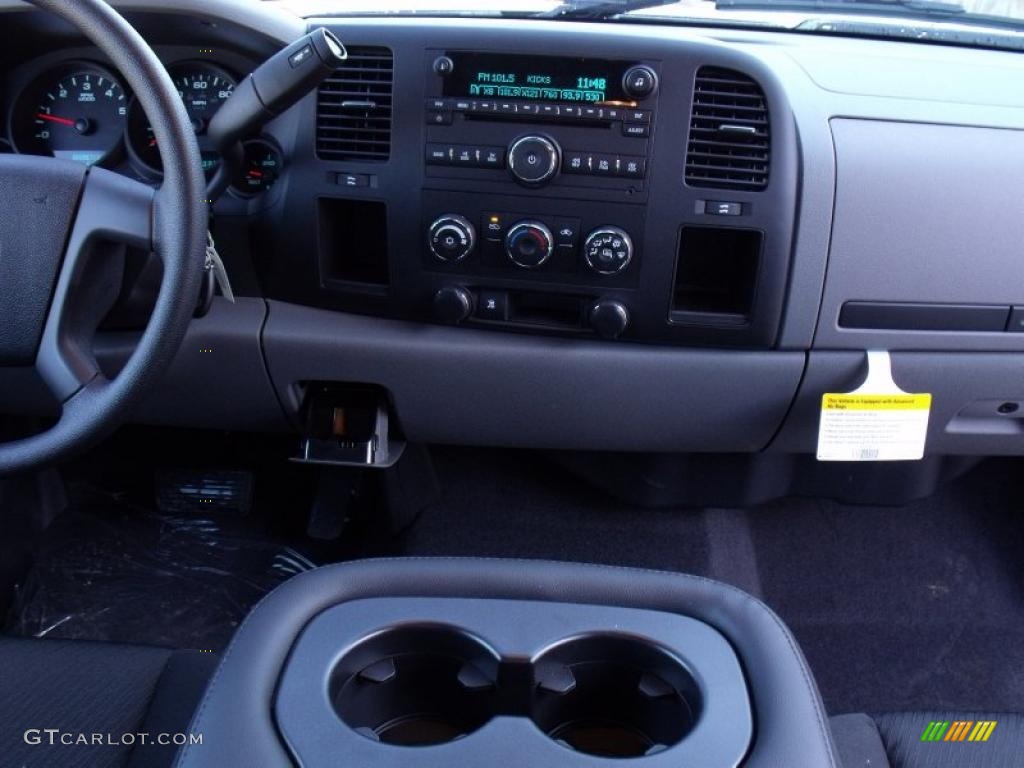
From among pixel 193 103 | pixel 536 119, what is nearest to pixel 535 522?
pixel 536 119

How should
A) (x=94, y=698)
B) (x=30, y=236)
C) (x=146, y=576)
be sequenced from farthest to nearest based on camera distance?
(x=146, y=576), (x=30, y=236), (x=94, y=698)

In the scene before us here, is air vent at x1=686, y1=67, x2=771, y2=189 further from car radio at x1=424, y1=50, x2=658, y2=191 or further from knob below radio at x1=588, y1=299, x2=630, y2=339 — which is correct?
knob below radio at x1=588, y1=299, x2=630, y2=339

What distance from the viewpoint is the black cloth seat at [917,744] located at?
3.49ft

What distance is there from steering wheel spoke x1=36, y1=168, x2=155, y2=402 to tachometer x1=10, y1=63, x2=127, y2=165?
36 centimetres

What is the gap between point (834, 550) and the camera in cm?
201

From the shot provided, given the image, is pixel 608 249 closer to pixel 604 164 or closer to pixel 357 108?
pixel 604 164

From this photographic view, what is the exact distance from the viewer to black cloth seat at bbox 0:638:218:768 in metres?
0.98

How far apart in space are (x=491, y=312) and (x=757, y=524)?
0.91m

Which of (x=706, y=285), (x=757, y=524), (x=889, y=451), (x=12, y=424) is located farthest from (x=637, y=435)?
(x=12, y=424)

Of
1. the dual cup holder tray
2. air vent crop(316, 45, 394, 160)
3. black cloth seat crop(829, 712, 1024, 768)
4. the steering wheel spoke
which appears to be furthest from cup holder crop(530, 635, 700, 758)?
air vent crop(316, 45, 394, 160)

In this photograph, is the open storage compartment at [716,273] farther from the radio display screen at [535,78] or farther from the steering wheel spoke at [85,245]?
the steering wheel spoke at [85,245]

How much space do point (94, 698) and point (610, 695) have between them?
0.61 m

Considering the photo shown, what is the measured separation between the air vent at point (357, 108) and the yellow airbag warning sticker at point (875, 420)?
0.81m

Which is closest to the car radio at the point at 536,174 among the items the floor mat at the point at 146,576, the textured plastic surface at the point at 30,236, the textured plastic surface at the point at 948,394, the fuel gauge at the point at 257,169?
the fuel gauge at the point at 257,169
